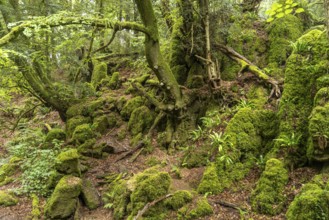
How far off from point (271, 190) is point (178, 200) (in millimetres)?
2300

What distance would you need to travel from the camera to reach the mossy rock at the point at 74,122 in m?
12.5

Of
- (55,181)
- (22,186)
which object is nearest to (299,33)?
Answer: (55,181)

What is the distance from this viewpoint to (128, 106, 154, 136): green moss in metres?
11.6

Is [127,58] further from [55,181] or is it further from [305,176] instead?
[305,176]

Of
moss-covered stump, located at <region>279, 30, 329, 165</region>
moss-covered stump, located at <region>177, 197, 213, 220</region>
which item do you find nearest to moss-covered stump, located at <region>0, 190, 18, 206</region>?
moss-covered stump, located at <region>177, 197, 213, 220</region>

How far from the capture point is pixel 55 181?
855cm

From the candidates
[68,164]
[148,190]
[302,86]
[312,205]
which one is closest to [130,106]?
[68,164]

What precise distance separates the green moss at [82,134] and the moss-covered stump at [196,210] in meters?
6.71

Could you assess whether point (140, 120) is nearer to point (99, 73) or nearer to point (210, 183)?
point (210, 183)

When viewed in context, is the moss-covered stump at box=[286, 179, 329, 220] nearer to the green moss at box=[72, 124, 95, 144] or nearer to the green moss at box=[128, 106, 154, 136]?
the green moss at box=[128, 106, 154, 136]

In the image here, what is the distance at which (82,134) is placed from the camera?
1148 cm

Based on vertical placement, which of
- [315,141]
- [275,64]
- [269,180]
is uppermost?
[275,64]

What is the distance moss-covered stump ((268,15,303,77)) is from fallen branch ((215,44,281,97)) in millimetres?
744

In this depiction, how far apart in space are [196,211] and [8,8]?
421 inches
